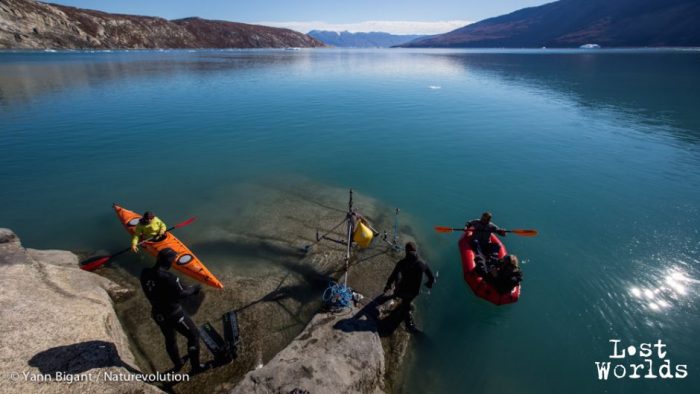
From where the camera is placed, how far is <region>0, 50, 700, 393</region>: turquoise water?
1013 cm

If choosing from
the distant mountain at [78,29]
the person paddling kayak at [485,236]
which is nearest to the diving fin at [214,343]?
the person paddling kayak at [485,236]

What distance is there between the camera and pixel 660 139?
1130 inches

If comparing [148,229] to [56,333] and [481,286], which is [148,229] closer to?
[56,333]

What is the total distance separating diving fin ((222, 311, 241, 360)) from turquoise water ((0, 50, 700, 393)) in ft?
15.8

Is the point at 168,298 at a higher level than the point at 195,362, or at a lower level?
higher

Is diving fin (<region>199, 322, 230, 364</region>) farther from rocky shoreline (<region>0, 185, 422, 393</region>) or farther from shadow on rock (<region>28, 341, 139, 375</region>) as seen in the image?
shadow on rock (<region>28, 341, 139, 375</region>)

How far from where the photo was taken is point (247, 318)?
32.9 feet

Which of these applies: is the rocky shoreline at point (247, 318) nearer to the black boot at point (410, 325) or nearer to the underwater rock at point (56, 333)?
the underwater rock at point (56, 333)

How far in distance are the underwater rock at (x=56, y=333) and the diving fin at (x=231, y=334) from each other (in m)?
1.91

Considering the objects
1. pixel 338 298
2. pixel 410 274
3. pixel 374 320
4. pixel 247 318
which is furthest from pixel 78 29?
pixel 410 274

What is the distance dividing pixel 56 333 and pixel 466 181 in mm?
20289

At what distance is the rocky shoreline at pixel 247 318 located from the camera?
726 centimetres

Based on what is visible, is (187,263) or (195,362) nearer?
(195,362)

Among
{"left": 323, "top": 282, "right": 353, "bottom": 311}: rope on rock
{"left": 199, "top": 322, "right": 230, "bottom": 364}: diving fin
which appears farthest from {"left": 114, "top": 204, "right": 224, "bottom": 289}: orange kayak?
{"left": 323, "top": 282, "right": 353, "bottom": 311}: rope on rock
